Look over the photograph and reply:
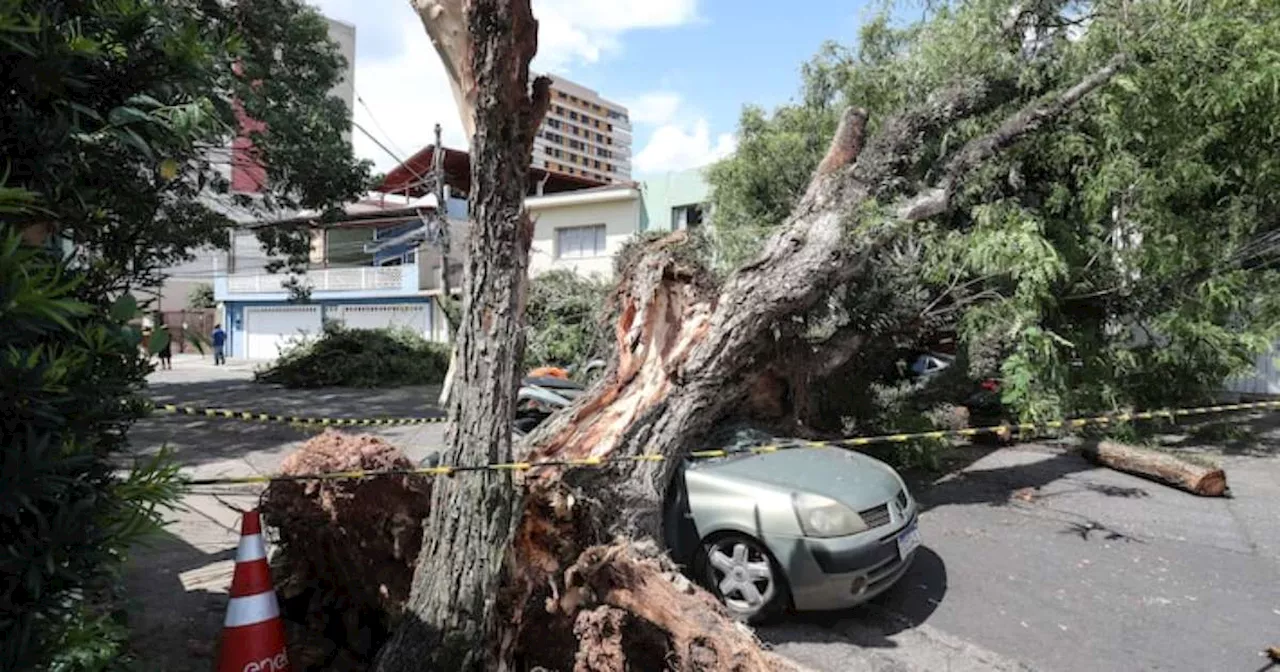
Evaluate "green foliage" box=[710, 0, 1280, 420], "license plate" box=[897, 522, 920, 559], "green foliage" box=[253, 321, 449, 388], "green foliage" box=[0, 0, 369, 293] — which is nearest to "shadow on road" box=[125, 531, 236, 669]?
"green foliage" box=[0, 0, 369, 293]

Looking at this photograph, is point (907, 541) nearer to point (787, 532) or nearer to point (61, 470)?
point (787, 532)

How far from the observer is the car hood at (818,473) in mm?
4527

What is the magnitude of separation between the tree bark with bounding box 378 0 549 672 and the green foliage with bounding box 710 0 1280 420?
4.52 metres

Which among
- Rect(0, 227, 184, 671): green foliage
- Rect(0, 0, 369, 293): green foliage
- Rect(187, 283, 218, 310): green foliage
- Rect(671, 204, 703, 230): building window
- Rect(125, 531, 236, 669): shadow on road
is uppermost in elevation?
Rect(671, 204, 703, 230): building window

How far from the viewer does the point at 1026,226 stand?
6.97 meters

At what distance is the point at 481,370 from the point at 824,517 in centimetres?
234

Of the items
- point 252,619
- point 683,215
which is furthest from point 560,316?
point 252,619

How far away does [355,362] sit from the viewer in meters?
18.3

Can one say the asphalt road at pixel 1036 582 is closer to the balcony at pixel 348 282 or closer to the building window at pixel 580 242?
the building window at pixel 580 242

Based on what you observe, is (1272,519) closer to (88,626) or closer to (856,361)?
(856,361)

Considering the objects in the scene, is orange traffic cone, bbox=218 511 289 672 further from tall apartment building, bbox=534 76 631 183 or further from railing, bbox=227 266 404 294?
tall apartment building, bbox=534 76 631 183

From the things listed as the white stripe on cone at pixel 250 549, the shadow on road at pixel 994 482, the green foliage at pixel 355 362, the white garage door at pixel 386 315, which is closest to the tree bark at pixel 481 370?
the white stripe on cone at pixel 250 549

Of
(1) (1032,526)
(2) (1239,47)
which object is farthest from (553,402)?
(2) (1239,47)

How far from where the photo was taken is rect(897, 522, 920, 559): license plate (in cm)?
460
